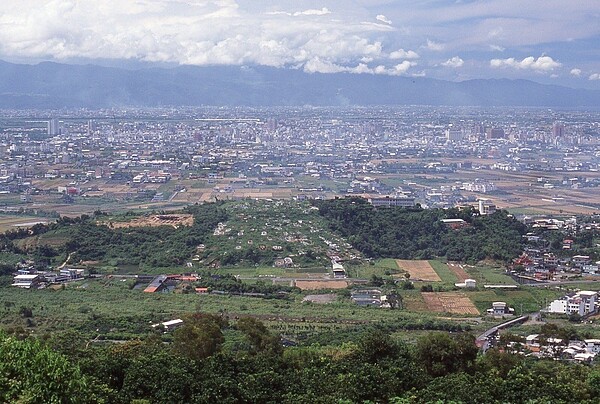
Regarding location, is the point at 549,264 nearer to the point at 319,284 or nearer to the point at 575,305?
the point at 575,305

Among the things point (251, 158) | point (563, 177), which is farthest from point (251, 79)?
point (563, 177)

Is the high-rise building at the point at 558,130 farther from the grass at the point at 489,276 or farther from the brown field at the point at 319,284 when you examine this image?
the brown field at the point at 319,284

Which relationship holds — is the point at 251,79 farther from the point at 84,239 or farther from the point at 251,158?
the point at 84,239

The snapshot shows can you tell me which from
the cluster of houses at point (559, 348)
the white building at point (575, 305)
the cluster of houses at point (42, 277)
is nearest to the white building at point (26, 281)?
the cluster of houses at point (42, 277)

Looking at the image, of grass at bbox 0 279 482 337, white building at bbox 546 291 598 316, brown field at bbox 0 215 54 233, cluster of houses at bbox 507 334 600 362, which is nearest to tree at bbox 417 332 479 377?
cluster of houses at bbox 507 334 600 362

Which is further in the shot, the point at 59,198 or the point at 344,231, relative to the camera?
the point at 59,198
